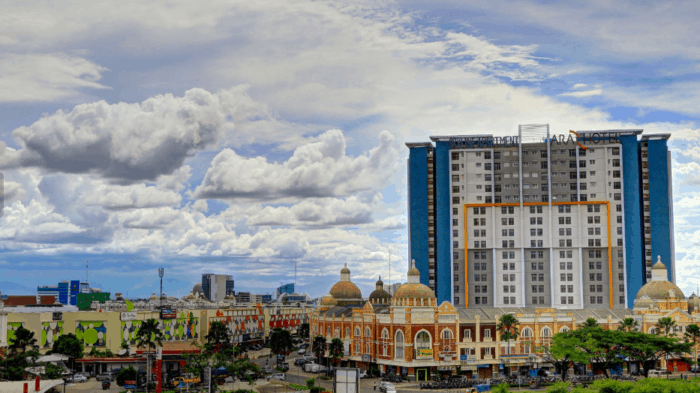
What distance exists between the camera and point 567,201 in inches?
6442

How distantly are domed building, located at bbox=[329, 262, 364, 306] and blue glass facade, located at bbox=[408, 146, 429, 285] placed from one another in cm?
1593

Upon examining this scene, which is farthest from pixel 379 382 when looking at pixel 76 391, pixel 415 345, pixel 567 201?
pixel 567 201

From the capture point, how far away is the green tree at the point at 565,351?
112750mm

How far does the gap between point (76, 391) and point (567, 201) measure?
111m

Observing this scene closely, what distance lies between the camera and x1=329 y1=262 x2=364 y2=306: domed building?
170 metres

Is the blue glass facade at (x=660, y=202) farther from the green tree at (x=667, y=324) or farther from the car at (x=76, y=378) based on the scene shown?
the car at (x=76, y=378)

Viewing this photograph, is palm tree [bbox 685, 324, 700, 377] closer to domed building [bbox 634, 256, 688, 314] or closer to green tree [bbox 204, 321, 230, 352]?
domed building [bbox 634, 256, 688, 314]

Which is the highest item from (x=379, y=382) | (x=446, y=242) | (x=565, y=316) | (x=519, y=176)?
(x=519, y=176)

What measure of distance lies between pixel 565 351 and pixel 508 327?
12196mm

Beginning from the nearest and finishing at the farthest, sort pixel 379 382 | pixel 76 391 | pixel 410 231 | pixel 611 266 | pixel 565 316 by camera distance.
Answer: pixel 76 391
pixel 379 382
pixel 565 316
pixel 611 266
pixel 410 231

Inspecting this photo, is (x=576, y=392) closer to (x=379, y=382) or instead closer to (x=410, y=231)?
(x=379, y=382)

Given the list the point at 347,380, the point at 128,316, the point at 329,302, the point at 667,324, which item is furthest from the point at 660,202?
the point at 347,380

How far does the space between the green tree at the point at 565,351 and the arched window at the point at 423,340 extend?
67.4 feet

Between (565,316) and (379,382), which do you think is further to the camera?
(565,316)
